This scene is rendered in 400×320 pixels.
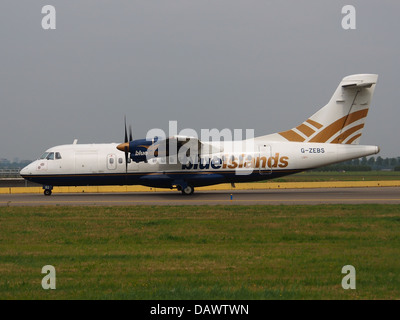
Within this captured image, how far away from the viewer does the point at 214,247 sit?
13.8 meters

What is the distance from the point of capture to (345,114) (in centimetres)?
3181

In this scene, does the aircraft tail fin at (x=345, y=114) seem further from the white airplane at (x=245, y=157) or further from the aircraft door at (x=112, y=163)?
the aircraft door at (x=112, y=163)

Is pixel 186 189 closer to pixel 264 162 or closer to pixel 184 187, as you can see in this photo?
pixel 184 187

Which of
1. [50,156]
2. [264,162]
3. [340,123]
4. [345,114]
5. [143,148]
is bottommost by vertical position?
[264,162]

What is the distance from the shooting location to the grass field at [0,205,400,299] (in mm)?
9086

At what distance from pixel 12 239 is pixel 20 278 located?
5.94 m

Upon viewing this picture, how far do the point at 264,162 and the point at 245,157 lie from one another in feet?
4.33

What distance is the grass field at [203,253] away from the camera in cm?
909

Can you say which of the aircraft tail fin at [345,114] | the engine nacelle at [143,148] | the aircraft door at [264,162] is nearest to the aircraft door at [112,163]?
the engine nacelle at [143,148]

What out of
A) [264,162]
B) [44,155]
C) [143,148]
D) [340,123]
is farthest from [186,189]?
[340,123]

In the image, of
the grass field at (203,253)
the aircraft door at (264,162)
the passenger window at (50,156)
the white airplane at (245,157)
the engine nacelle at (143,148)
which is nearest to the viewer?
the grass field at (203,253)

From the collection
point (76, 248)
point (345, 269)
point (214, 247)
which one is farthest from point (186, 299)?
point (76, 248)

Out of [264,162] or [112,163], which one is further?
[112,163]

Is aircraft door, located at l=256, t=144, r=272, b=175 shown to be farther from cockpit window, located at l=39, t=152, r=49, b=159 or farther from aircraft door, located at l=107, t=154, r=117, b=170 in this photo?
cockpit window, located at l=39, t=152, r=49, b=159
